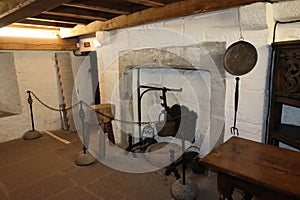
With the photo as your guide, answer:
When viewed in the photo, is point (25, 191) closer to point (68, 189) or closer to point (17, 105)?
point (68, 189)

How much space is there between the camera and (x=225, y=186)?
1.24m

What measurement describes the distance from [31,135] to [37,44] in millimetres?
1596

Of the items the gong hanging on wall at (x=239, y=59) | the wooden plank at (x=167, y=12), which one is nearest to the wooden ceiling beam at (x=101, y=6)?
the wooden plank at (x=167, y=12)

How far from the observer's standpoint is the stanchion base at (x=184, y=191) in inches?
77.5

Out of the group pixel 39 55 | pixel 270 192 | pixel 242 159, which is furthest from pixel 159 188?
pixel 39 55

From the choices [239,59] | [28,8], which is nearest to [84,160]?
[28,8]

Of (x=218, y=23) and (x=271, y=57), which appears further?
(x=218, y=23)

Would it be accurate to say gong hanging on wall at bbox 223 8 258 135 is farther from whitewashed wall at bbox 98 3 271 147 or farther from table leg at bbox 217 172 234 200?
table leg at bbox 217 172 234 200

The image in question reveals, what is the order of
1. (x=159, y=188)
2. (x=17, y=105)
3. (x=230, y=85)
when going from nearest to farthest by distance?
(x=230, y=85) → (x=159, y=188) → (x=17, y=105)

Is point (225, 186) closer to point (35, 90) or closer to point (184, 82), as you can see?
point (184, 82)

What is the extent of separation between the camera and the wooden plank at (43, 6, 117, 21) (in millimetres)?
2304

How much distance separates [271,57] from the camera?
175 cm

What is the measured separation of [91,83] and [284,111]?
3899 millimetres

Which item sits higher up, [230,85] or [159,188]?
[230,85]
